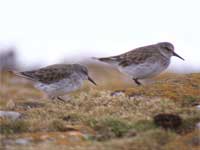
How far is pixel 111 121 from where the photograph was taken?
420 inches

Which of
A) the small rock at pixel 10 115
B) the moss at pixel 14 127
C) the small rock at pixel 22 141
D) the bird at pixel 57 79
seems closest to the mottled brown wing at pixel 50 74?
the bird at pixel 57 79

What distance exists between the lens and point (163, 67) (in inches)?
645

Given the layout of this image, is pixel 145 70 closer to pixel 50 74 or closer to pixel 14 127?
pixel 50 74

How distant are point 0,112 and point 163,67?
5660 millimetres

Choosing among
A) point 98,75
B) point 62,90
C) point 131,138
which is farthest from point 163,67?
point 98,75

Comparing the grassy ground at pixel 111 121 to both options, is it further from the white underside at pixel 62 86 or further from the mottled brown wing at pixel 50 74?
the mottled brown wing at pixel 50 74

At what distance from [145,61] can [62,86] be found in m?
2.19

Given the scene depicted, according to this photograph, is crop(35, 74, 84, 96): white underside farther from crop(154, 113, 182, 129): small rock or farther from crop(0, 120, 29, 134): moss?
crop(154, 113, 182, 129): small rock

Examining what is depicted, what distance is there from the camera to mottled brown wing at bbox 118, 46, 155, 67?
16406mm

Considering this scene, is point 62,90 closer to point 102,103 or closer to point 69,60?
point 102,103

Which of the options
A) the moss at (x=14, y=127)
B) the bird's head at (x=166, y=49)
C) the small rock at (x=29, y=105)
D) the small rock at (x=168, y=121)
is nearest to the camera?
the small rock at (x=168, y=121)

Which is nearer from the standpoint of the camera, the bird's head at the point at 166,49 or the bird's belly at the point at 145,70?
the bird's belly at the point at 145,70

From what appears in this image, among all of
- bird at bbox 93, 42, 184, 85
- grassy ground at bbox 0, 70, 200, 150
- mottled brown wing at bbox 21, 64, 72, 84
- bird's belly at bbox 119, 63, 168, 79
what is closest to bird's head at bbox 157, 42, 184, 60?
bird at bbox 93, 42, 184, 85

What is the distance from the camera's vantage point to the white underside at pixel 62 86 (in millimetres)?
15180
